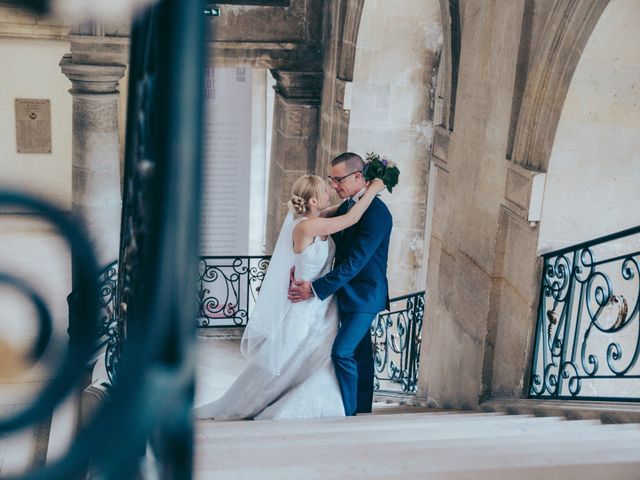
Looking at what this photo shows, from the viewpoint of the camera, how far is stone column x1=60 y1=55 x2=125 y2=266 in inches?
357

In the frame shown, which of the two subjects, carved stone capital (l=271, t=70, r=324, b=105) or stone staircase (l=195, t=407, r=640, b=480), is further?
carved stone capital (l=271, t=70, r=324, b=105)

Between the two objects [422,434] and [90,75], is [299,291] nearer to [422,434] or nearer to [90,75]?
[422,434]

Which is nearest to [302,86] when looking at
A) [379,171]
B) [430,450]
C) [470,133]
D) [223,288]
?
[223,288]

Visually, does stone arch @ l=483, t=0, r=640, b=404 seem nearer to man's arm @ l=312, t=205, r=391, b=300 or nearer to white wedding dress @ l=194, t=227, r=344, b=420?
man's arm @ l=312, t=205, r=391, b=300

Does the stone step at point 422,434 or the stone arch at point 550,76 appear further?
the stone arch at point 550,76

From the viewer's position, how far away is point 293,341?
5035 mm

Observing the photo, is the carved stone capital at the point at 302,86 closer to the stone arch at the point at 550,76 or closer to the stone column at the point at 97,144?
the stone column at the point at 97,144

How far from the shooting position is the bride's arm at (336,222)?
473 centimetres

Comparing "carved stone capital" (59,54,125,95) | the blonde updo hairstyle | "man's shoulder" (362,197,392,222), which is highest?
"carved stone capital" (59,54,125,95)

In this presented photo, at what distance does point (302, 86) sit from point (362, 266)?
533cm

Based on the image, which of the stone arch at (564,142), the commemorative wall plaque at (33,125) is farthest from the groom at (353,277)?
the commemorative wall plaque at (33,125)

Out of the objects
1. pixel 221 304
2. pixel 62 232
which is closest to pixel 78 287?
pixel 62 232

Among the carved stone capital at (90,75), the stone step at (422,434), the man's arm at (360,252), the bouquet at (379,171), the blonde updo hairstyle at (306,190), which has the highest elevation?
the carved stone capital at (90,75)

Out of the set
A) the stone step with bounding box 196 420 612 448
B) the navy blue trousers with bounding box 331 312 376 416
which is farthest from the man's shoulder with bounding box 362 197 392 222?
the stone step with bounding box 196 420 612 448
